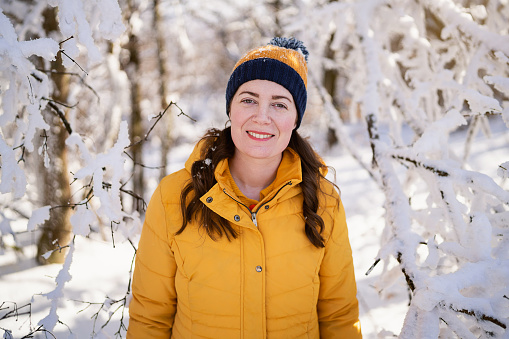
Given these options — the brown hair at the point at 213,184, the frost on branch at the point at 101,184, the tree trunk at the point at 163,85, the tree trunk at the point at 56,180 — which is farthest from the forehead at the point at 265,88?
the tree trunk at the point at 163,85

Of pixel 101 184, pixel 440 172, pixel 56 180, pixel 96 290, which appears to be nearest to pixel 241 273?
pixel 101 184

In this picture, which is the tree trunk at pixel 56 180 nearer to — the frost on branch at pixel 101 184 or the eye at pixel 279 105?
the frost on branch at pixel 101 184

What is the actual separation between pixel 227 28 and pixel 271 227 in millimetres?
10661

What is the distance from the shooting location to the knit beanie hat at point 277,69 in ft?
5.15

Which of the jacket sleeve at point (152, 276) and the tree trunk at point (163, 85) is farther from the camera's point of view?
the tree trunk at point (163, 85)

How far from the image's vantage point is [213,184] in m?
1.56

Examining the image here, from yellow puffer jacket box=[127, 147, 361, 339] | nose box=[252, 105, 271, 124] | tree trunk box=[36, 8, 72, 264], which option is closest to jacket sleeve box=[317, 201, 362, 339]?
yellow puffer jacket box=[127, 147, 361, 339]

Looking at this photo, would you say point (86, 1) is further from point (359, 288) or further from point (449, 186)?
point (359, 288)

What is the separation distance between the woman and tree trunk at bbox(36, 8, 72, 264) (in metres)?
2.29

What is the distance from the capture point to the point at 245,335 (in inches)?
55.0

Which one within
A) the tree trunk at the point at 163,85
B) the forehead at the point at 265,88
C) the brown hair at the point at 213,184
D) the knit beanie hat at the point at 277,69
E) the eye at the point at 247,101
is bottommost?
the brown hair at the point at 213,184

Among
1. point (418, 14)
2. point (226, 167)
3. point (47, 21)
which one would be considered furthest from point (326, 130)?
point (226, 167)

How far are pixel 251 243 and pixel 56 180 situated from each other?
294cm

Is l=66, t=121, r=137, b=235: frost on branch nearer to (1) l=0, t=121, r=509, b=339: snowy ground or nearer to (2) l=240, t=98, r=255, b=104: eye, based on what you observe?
(1) l=0, t=121, r=509, b=339: snowy ground
